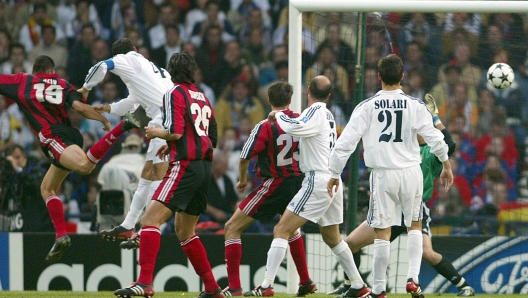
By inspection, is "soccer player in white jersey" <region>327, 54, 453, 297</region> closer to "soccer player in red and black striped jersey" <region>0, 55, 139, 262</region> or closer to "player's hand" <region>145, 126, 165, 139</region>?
"player's hand" <region>145, 126, 165, 139</region>

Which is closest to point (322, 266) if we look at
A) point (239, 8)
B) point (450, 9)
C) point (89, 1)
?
point (450, 9)

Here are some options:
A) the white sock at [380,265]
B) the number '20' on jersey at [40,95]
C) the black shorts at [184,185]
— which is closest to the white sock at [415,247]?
the white sock at [380,265]

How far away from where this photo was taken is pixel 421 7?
944 cm

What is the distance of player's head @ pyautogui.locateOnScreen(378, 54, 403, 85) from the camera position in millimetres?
7129

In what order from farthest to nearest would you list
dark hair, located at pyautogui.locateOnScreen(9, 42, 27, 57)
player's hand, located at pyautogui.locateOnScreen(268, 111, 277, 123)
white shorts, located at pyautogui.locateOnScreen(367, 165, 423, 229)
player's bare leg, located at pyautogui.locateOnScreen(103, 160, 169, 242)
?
1. dark hair, located at pyautogui.locateOnScreen(9, 42, 27, 57)
2. player's bare leg, located at pyautogui.locateOnScreen(103, 160, 169, 242)
3. player's hand, located at pyautogui.locateOnScreen(268, 111, 277, 123)
4. white shorts, located at pyautogui.locateOnScreen(367, 165, 423, 229)

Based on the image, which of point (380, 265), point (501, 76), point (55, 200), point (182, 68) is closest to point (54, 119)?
point (55, 200)

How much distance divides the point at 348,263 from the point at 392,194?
126cm

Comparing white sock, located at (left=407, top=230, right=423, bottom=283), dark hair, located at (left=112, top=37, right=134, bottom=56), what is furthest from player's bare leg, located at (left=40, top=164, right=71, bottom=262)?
white sock, located at (left=407, top=230, right=423, bottom=283)

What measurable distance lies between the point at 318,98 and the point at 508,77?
2.55m

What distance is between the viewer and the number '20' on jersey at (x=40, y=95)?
862cm

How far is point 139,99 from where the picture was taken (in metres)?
8.91

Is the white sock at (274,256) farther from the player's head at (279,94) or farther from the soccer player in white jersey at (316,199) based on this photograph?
the player's head at (279,94)

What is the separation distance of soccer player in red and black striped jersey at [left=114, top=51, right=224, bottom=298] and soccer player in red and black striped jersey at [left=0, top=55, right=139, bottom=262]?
1.80m

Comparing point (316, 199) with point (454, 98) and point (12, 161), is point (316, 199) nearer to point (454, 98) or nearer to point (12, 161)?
point (454, 98)
